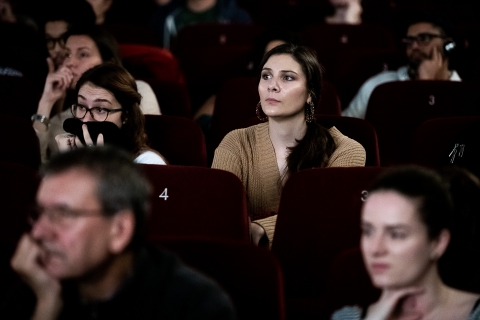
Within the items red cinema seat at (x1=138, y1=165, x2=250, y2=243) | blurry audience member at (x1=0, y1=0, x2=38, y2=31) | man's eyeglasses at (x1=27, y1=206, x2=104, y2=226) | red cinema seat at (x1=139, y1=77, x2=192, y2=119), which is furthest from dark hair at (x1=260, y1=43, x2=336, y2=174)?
blurry audience member at (x1=0, y1=0, x2=38, y2=31)

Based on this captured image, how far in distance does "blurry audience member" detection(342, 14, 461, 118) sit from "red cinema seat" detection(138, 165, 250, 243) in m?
1.57

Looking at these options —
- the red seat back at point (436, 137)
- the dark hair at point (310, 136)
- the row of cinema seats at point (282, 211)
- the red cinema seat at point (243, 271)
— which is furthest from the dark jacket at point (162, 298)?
the red seat back at point (436, 137)

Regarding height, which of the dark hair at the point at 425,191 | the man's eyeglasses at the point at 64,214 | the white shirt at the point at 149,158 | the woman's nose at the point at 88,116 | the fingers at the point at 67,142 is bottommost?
the man's eyeglasses at the point at 64,214

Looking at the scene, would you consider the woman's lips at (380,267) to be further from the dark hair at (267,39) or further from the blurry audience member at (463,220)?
the dark hair at (267,39)

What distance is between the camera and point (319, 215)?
230cm

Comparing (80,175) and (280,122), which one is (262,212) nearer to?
(280,122)

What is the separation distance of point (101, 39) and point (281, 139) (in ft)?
3.70

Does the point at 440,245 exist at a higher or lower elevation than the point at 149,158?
lower

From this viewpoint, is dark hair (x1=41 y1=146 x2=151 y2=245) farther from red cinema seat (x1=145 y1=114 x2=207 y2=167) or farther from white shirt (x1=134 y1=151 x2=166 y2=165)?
red cinema seat (x1=145 y1=114 x2=207 y2=167)

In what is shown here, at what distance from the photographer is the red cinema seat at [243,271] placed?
1802mm

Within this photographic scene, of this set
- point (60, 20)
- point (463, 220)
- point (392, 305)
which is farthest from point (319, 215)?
point (60, 20)

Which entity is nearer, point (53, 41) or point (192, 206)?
point (192, 206)

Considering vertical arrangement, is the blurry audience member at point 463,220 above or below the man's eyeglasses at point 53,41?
below

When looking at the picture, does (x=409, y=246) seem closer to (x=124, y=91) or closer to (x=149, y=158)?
(x=149, y=158)
